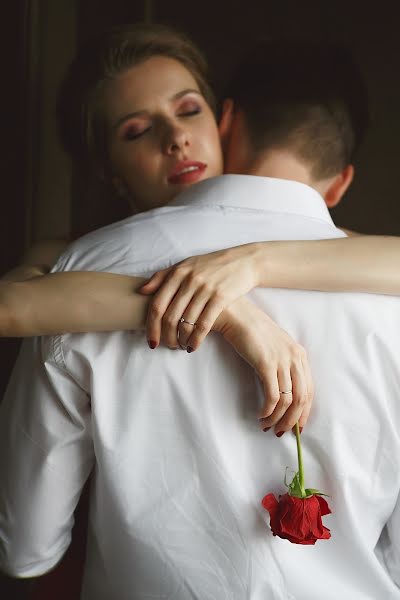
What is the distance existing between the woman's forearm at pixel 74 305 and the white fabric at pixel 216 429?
27 millimetres

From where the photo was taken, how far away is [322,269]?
74 centimetres

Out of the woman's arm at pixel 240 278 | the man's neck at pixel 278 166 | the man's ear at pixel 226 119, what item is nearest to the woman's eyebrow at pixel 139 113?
the man's ear at pixel 226 119

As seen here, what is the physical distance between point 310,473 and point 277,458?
0.15ft

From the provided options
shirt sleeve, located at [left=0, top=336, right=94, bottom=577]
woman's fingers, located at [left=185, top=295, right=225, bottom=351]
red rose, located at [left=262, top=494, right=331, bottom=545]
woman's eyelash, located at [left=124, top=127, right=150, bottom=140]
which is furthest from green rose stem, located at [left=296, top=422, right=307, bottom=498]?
woman's eyelash, located at [left=124, top=127, right=150, bottom=140]

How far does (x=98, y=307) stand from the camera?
0.73m

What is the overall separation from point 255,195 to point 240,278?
0.15 metres

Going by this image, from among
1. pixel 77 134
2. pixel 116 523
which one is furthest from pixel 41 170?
pixel 116 523

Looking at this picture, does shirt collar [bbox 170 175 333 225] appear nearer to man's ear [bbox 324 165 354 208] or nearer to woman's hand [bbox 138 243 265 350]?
woman's hand [bbox 138 243 265 350]

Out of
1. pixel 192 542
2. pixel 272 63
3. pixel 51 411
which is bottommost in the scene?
pixel 192 542

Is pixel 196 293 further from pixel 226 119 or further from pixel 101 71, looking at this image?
pixel 101 71

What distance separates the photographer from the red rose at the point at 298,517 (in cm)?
70

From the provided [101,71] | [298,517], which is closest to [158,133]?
[101,71]

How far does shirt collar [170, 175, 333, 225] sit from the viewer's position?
83 cm

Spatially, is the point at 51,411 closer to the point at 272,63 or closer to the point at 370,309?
the point at 370,309
